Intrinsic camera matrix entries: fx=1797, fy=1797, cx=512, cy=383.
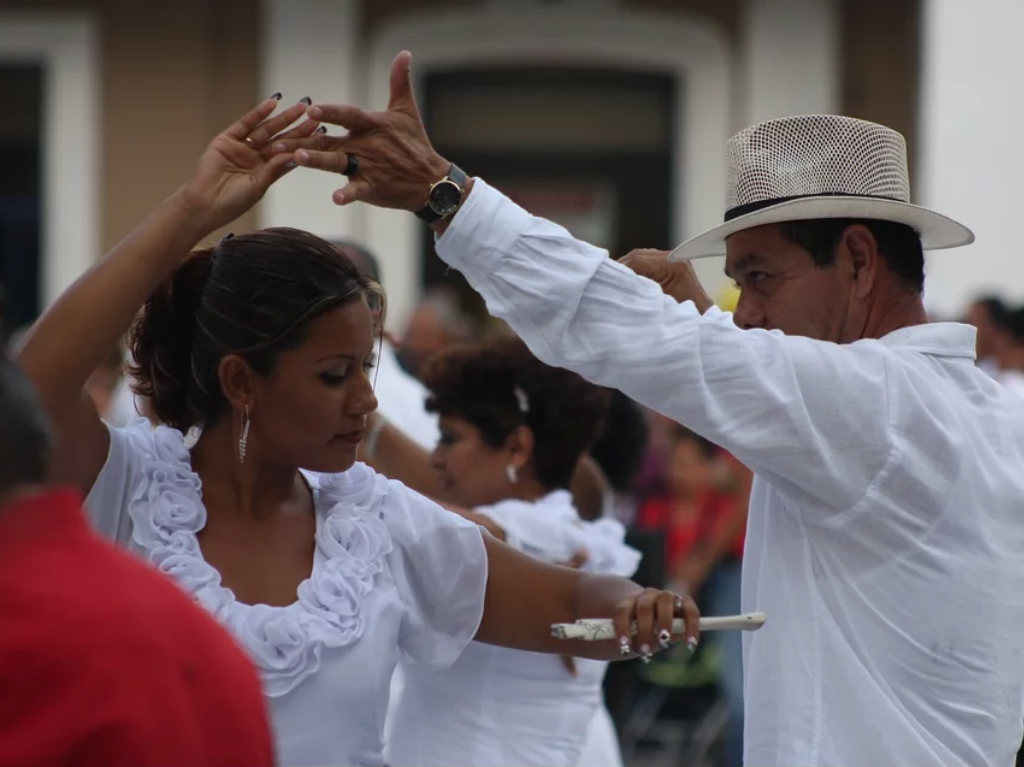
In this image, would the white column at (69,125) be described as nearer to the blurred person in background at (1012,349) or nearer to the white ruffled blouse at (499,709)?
the blurred person in background at (1012,349)

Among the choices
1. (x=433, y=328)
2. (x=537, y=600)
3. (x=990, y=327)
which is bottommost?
(x=433, y=328)

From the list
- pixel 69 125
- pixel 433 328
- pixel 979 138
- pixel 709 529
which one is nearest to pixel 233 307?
pixel 709 529

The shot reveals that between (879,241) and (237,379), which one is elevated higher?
(879,241)

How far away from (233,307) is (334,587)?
494 millimetres

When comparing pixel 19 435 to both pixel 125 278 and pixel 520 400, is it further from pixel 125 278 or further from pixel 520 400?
pixel 520 400

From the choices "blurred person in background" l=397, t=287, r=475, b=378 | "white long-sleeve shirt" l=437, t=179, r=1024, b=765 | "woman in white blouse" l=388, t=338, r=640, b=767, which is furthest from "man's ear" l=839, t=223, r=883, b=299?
"blurred person in background" l=397, t=287, r=475, b=378

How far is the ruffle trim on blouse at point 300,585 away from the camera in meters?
2.83

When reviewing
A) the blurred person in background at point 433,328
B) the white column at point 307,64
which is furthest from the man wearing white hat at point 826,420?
the white column at point 307,64

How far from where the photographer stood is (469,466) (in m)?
4.43

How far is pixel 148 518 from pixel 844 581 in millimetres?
1102

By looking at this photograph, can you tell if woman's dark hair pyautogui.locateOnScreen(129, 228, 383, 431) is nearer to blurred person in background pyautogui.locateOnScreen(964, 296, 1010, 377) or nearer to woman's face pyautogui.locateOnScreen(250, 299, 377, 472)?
woman's face pyautogui.locateOnScreen(250, 299, 377, 472)

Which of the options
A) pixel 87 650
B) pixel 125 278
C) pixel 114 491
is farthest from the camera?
pixel 114 491

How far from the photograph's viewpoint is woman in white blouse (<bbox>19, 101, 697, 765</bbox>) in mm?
2744

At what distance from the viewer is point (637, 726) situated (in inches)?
325
